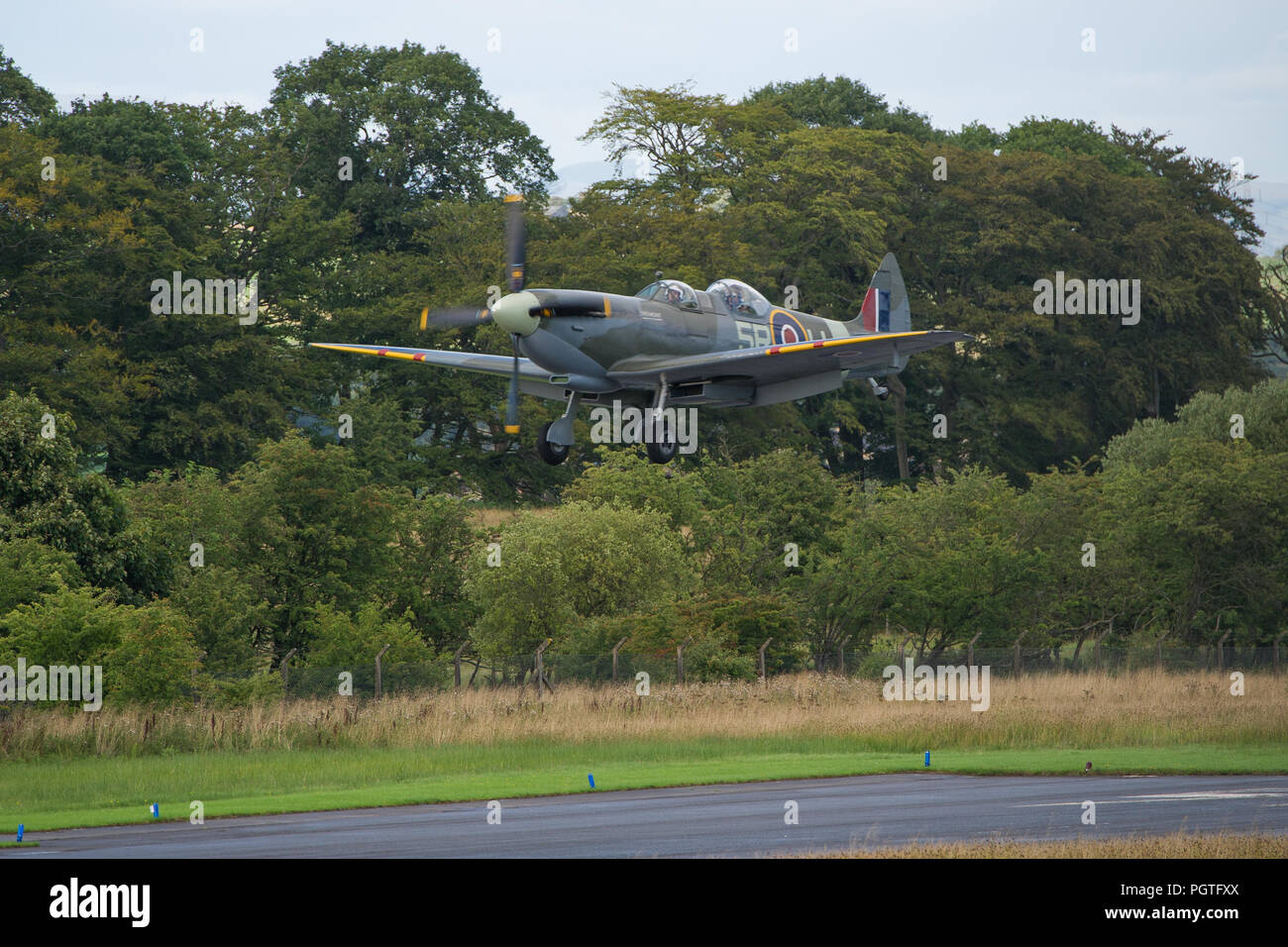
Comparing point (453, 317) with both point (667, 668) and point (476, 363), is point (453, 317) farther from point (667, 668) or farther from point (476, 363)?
point (667, 668)

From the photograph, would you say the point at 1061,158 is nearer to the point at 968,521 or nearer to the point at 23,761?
the point at 968,521

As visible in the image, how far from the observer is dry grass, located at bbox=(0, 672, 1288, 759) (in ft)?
99.7

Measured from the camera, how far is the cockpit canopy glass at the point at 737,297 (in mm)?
36000

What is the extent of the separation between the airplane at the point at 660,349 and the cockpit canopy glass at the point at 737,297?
3 cm

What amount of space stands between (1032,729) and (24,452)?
22.8 metres

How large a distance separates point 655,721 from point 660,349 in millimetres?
7570

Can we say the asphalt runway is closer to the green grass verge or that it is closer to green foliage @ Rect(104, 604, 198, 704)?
the green grass verge

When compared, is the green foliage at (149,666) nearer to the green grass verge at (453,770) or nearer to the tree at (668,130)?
the green grass verge at (453,770)

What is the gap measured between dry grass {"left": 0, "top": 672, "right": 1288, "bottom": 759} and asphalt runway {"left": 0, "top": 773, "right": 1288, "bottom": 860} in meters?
7.31

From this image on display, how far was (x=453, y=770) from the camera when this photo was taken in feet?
95.0

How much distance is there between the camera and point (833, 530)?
5369 cm

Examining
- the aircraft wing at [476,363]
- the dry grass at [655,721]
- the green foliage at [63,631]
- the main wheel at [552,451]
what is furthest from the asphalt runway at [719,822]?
the aircraft wing at [476,363]

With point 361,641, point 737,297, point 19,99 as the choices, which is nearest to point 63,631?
point 361,641

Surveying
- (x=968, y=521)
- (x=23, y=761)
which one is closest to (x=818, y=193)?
(x=968, y=521)
